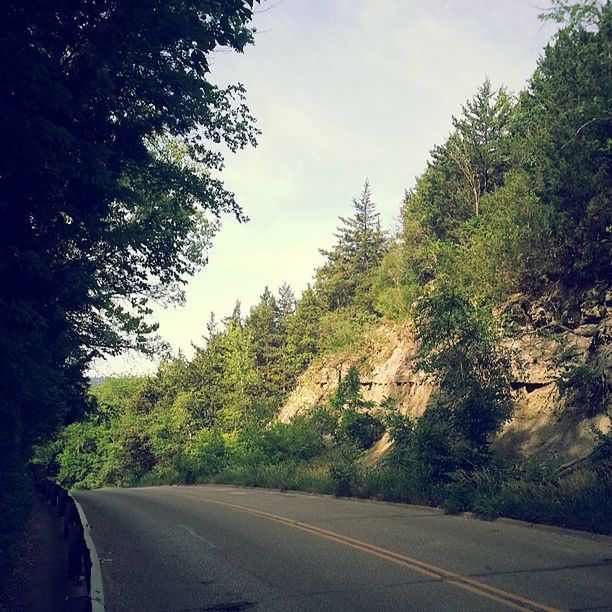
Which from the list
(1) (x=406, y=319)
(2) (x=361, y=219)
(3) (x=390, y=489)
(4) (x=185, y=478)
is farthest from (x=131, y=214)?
(2) (x=361, y=219)

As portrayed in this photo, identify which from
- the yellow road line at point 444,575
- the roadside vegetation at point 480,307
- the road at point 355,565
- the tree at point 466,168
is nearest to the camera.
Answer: the yellow road line at point 444,575

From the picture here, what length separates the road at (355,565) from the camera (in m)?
5.86

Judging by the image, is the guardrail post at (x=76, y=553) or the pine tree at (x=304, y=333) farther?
the pine tree at (x=304, y=333)

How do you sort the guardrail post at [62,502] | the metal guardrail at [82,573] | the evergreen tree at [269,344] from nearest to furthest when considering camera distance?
the metal guardrail at [82,573] → the guardrail post at [62,502] → the evergreen tree at [269,344]

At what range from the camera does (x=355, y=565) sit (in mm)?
7430

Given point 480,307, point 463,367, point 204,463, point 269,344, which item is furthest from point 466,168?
point 269,344

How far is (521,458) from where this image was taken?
16.0 metres

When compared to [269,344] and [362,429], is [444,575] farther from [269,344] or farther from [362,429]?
[269,344]

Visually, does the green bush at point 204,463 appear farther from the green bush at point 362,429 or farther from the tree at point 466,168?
the tree at point 466,168

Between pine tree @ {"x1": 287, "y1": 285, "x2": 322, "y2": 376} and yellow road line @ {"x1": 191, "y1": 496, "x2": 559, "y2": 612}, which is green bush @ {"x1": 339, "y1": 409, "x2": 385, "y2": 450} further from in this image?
pine tree @ {"x1": 287, "y1": 285, "x2": 322, "y2": 376}

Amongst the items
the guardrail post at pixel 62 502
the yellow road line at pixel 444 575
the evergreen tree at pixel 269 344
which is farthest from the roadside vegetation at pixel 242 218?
the evergreen tree at pixel 269 344

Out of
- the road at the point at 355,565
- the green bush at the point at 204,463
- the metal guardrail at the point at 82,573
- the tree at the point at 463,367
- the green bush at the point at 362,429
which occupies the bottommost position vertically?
the green bush at the point at 204,463

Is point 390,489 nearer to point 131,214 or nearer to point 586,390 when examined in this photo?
point 586,390

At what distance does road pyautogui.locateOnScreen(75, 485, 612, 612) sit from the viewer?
5855 millimetres
